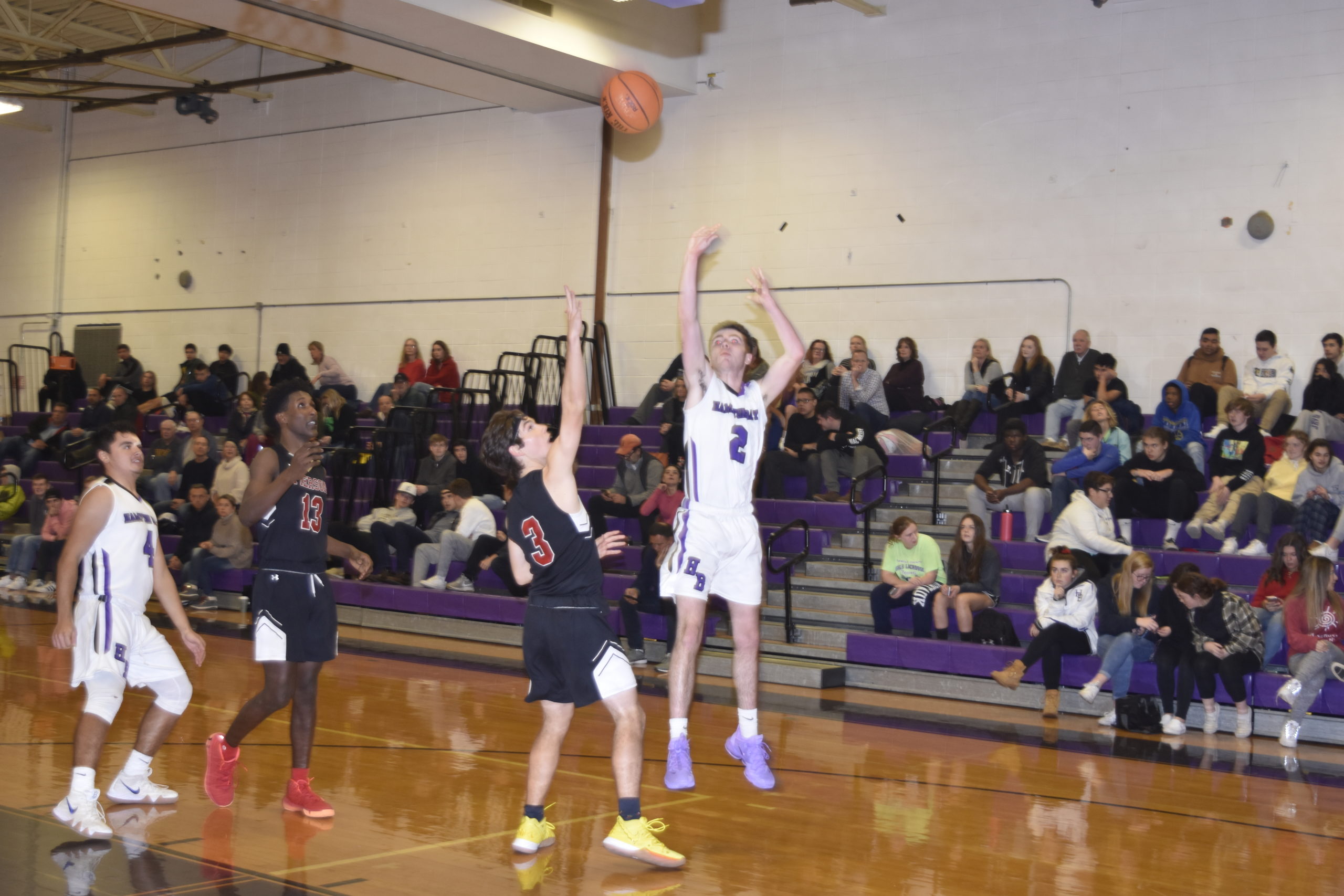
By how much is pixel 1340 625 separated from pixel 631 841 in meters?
5.57

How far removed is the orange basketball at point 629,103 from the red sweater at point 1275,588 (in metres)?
6.72

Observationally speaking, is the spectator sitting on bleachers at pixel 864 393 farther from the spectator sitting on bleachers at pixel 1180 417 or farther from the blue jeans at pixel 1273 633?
the blue jeans at pixel 1273 633

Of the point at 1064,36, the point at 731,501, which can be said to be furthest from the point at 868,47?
the point at 731,501

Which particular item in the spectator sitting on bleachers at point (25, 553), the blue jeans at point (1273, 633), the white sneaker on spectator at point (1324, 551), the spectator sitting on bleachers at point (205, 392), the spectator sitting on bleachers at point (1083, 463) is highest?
the spectator sitting on bleachers at point (205, 392)

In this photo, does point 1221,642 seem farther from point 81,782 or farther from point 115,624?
point 81,782

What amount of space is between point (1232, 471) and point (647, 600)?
4.90 meters

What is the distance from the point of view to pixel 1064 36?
42.7ft

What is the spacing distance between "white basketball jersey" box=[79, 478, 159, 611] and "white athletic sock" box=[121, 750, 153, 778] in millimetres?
600

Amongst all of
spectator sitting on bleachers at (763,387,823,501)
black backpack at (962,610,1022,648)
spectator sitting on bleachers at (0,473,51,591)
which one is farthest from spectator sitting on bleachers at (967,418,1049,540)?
spectator sitting on bleachers at (0,473,51,591)

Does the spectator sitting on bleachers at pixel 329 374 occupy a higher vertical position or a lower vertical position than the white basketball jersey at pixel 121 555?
higher

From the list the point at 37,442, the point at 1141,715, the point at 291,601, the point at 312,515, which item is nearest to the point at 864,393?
the point at 1141,715

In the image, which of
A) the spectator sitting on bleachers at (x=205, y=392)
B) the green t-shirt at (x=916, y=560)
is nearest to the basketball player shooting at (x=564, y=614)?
the green t-shirt at (x=916, y=560)

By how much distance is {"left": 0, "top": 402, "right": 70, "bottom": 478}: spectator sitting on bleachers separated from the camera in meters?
17.2

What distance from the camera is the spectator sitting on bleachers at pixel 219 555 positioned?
13125 mm
